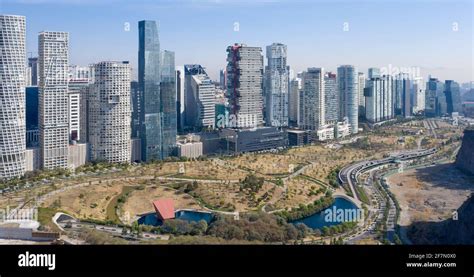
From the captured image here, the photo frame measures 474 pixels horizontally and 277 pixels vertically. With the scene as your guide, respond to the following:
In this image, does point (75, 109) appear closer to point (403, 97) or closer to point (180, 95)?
point (180, 95)

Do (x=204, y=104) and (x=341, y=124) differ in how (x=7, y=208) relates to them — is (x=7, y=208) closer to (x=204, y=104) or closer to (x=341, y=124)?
(x=204, y=104)

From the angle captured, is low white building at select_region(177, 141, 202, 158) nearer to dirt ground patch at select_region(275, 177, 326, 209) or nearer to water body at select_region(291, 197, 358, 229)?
dirt ground patch at select_region(275, 177, 326, 209)

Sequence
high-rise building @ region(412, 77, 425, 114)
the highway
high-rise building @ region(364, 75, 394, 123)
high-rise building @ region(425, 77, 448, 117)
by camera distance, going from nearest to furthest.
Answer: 1. the highway
2. high-rise building @ region(364, 75, 394, 123)
3. high-rise building @ region(425, 77, 448, 117)
4. high-rise building @ region(412, 77, 425, 114)

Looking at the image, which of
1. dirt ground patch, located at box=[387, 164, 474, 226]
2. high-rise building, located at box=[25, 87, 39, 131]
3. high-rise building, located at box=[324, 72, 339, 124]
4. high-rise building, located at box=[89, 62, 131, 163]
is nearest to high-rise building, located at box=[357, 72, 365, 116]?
high-rise building, located at box=[324, 72, 339, 124]

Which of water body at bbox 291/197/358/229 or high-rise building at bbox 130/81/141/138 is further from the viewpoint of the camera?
high-rise building at bbox 130/81/141/138

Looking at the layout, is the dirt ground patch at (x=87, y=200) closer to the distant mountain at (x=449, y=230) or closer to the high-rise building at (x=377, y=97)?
the distant mountain at (x=449, y=230)

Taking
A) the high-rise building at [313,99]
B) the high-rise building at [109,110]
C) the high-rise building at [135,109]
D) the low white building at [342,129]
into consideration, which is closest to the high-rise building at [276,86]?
the high-rise building at [313,99]

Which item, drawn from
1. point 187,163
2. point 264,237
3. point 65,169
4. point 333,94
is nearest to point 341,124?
point 333,94

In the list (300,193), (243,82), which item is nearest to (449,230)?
(300,193)
